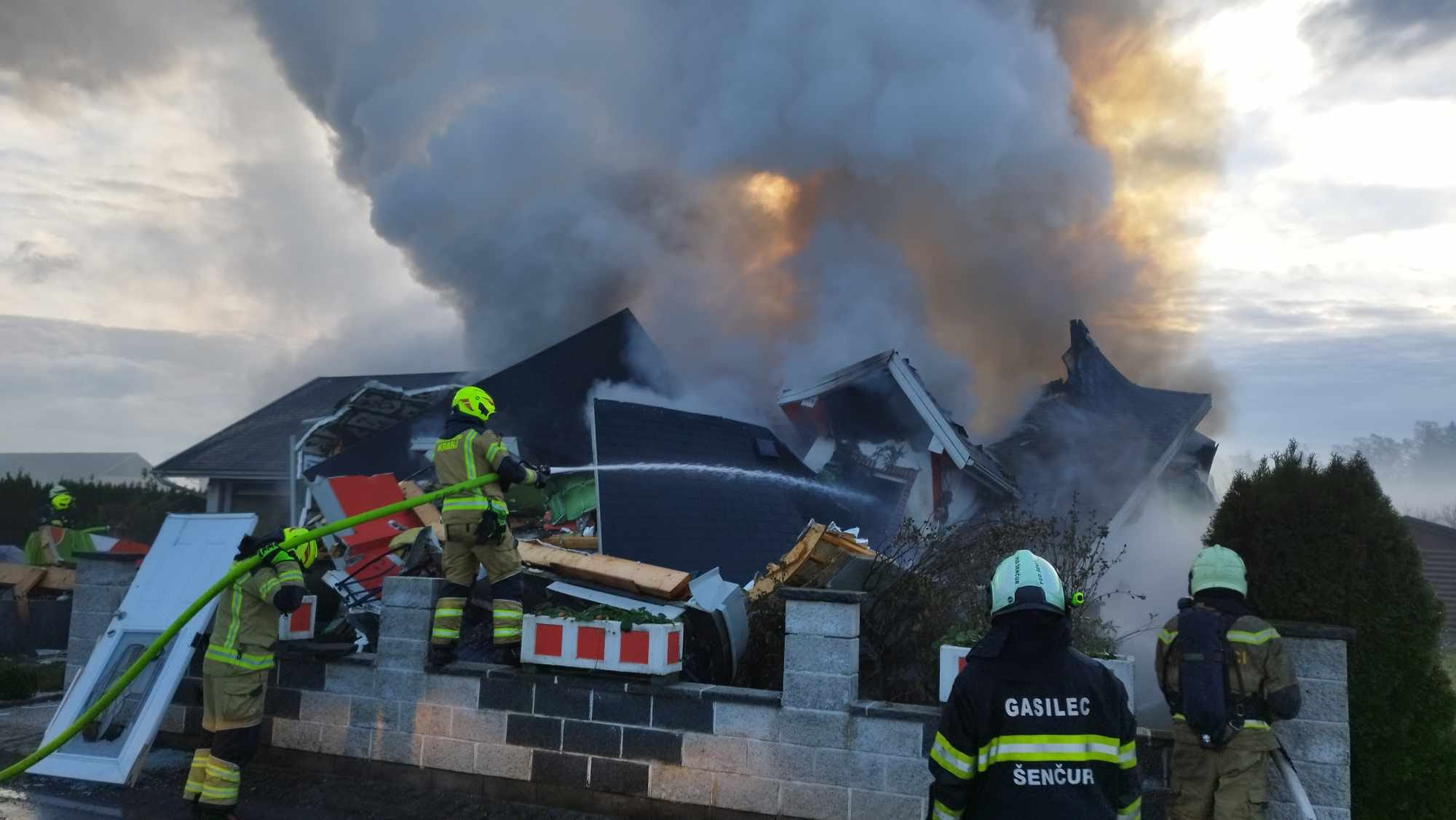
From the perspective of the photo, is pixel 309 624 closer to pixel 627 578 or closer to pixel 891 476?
pixel 627 578

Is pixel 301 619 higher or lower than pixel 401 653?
higher

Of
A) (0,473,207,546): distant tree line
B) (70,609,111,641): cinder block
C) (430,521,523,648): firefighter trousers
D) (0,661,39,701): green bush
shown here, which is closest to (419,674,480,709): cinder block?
(430,521,523,648): firefighter trousers

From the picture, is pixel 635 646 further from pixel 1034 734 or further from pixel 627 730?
pixel 1034 734

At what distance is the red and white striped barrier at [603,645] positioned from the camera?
214 inches

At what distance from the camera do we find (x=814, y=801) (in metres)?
5.02

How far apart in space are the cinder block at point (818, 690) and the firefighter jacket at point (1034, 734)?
7.54ft

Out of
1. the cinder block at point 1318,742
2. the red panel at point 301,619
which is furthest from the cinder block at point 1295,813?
the red panel at point 301,619

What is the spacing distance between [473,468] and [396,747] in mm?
1780

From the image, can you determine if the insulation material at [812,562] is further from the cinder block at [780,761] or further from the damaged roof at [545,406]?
the damaged roof at [545,406]

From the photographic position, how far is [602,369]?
40.9ft

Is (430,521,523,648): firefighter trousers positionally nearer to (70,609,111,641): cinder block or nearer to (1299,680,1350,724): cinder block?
(70,609,111,641): cinder block

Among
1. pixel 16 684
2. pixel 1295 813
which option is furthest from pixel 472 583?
pixel 16 684

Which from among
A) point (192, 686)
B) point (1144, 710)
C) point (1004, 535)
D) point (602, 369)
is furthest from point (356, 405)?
point (1144, 710)

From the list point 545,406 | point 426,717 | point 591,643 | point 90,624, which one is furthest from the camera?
point 545,406
